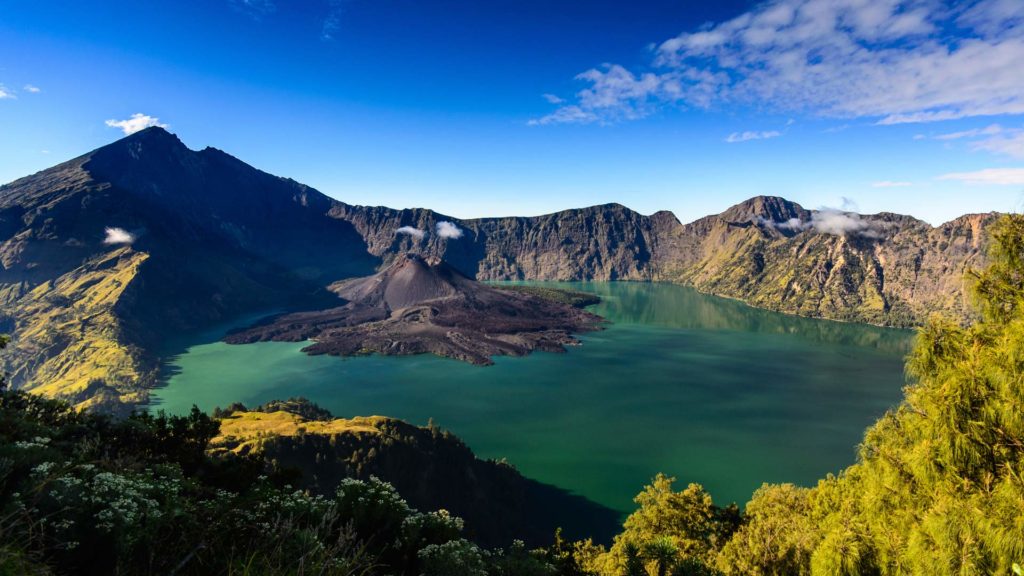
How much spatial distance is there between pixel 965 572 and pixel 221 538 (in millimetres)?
14491

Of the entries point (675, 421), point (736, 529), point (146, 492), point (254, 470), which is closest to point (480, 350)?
point (675, 421)

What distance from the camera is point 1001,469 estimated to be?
1030 centimetres

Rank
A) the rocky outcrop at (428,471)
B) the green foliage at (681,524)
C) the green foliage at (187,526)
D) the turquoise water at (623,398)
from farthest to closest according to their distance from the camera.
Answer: the turquoise water at (623,398), the rocky outcrop at (428,471), the green foliage at (681,524), the green foliage at (187,526)

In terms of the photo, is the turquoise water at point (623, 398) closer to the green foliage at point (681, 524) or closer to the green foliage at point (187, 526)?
the green foliage at point (681, 524)

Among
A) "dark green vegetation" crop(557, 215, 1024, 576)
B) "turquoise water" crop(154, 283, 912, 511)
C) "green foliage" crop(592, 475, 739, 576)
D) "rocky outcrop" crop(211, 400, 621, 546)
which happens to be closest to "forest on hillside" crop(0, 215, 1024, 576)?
"dark green vegetation" crop(557, 215, 1024, 576)

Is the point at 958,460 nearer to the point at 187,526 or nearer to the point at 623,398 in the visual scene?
the point at 187,526

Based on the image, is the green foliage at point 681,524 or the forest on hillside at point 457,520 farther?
the green foliage at point 681,524

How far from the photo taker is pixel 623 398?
10738cm

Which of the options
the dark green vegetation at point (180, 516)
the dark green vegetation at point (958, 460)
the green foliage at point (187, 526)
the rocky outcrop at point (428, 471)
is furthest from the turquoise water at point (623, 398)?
the green foliage at point (187, 526)

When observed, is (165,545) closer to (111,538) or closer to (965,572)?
(111,538)

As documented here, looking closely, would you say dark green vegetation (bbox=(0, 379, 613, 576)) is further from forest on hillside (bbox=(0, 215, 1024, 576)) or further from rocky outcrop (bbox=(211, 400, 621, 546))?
rocky outcrop (bbox=(211, 400, 621, 546))

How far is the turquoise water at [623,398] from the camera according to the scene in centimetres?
7394

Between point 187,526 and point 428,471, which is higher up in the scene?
point 187,526

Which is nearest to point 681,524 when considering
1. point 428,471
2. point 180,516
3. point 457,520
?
point 457,520
